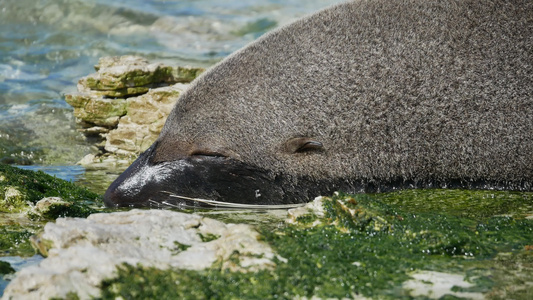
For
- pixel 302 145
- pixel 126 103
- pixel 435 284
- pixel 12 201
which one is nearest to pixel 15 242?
pixel 12 201

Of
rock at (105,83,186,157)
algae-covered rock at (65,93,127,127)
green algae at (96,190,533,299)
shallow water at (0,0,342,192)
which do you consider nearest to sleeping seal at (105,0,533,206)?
green algae at (96,190,533,299)

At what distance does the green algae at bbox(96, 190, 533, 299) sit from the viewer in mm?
2551

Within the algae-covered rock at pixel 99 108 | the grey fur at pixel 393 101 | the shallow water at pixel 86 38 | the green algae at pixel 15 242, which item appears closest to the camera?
the green algae at pixel 15 242

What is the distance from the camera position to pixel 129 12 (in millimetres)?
15680

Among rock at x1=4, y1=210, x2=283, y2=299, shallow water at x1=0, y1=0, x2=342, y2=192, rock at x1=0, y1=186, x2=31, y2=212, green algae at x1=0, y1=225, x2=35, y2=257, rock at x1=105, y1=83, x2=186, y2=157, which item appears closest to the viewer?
rock at x1=4, y1=210, x2=283, y2=299

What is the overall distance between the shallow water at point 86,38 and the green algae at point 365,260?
662 centimetres

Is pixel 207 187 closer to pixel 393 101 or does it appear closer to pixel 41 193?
pixel 41 193

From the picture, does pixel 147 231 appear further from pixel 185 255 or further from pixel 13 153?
pixel 13 153

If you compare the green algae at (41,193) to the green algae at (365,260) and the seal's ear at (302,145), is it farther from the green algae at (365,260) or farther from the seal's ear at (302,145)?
the green algae at (365,260)

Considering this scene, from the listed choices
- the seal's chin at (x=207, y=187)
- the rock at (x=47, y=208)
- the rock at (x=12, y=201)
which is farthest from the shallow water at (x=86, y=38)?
the rock at (x=47, y=208)

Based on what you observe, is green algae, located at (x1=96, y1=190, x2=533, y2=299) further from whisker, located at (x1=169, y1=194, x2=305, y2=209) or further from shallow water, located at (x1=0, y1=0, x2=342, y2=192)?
shallow water, located at (x1=0, y1=0, x2=342, y2=192)

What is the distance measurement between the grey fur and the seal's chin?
0.10 metres

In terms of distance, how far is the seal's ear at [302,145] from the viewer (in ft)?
17.4

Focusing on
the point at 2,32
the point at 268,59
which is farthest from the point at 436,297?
the point at 2,32
